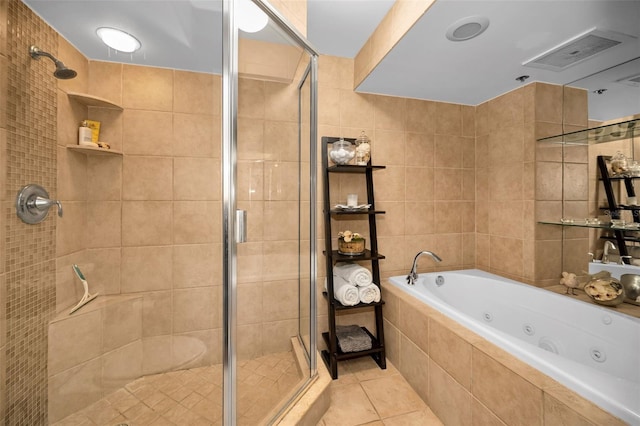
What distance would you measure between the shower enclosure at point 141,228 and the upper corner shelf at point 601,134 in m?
2.00

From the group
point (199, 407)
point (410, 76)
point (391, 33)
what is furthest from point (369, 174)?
point (199, 407)

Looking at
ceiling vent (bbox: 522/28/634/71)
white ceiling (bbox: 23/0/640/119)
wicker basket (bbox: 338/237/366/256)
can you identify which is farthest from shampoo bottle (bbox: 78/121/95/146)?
ceiling vent (bbox: 522/28/634/71)

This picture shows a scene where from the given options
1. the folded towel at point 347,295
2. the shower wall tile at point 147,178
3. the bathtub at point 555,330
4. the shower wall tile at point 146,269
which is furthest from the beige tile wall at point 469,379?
the shower wall tile at point 147,178

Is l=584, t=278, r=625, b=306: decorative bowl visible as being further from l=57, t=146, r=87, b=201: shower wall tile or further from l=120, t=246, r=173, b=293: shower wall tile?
l=57, t=146, r=87, b=201: shower wall tile

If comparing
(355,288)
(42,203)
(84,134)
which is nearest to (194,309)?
(42,203)

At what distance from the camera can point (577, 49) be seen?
144cm

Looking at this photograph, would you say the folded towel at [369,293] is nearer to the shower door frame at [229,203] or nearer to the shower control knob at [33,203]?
the shower door frame at [229,203]

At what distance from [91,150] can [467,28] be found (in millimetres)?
1745

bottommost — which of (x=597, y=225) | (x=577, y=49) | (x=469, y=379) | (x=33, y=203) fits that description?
(x=469, y=379)

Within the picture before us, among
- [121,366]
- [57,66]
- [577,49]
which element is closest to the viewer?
[57,66]

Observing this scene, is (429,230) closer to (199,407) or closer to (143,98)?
(199,407)

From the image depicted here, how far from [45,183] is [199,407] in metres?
0.93

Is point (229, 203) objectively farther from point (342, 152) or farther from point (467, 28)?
point (467, 28)

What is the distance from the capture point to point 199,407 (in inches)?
38.0
